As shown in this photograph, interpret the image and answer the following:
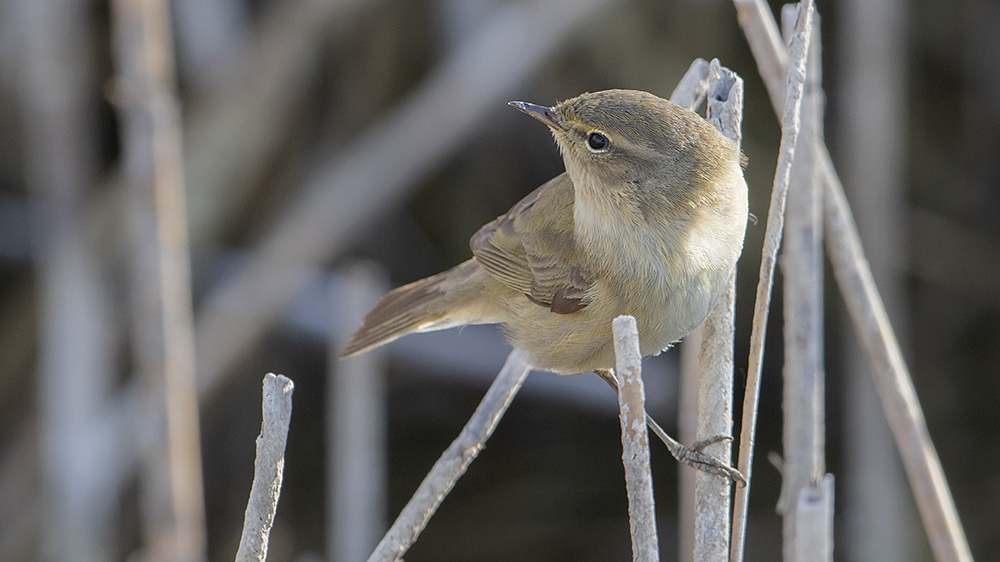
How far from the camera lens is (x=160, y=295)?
2.14m

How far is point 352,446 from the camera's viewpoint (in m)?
2.22

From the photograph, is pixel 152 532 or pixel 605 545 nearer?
pixel 152 532

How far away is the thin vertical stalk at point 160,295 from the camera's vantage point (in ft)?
6.79

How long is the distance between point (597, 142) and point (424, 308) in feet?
2.21

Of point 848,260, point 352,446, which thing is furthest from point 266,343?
point 848,260

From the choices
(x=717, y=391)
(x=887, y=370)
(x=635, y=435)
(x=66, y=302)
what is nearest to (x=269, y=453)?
(x=635, y=435)

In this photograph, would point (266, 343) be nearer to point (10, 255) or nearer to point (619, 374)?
point (10, 255)

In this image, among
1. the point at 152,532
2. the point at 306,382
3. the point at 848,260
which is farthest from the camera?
the point at 306,382

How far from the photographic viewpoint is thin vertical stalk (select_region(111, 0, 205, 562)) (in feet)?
6.79

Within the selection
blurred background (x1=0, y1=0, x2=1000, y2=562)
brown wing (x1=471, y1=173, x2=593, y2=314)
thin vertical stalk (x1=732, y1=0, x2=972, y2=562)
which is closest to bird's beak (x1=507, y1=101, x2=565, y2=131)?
brown wing (x1=471, y1=173, x2=593, y2=314)

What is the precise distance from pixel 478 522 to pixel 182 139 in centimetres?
169

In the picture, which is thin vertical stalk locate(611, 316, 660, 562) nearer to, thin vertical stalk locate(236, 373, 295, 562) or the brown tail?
thin vertical stalk locate(236, 373, 295, 562)

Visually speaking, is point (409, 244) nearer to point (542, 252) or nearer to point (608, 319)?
point (542, 252)

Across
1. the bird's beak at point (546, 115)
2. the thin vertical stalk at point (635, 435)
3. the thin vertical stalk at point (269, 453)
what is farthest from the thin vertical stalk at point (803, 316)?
the thin vertical stalk at point (269, 453)
